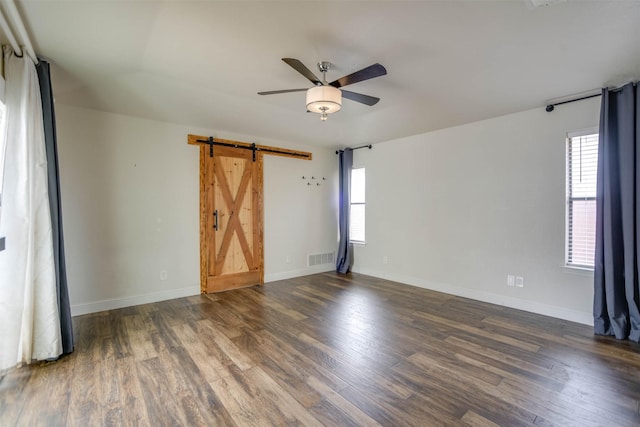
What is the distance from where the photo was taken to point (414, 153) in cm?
503

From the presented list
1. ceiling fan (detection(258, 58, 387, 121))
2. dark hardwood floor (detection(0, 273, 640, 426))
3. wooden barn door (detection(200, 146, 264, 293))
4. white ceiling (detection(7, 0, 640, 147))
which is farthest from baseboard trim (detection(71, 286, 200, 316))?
ceiling fan (detection(258, 58, 387, 121))

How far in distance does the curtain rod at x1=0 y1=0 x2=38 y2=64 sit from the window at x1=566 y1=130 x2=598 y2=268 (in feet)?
17.3

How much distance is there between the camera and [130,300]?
397cm

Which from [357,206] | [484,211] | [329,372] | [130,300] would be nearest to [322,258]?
[357,206]

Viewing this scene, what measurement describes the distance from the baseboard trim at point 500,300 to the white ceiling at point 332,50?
2.52 meters

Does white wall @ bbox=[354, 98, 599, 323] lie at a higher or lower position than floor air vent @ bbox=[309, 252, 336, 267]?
higher

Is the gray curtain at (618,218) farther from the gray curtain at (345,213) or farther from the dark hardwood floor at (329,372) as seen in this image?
the gray curtain at (345,213)

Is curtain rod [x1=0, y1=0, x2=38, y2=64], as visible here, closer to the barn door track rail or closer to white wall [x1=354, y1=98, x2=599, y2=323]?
the barn door track rail

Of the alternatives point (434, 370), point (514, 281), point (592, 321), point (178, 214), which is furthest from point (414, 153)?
point (178, 214)

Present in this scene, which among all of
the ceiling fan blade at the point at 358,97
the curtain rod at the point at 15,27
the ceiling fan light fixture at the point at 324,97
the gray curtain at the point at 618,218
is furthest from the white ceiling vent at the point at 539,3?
the curtain rod at the point at 15,27

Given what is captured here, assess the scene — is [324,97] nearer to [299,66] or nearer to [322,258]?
[299,66]

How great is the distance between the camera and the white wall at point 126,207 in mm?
3656

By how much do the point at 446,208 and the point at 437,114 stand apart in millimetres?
1509

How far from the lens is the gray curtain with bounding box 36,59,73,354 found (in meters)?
2.54
